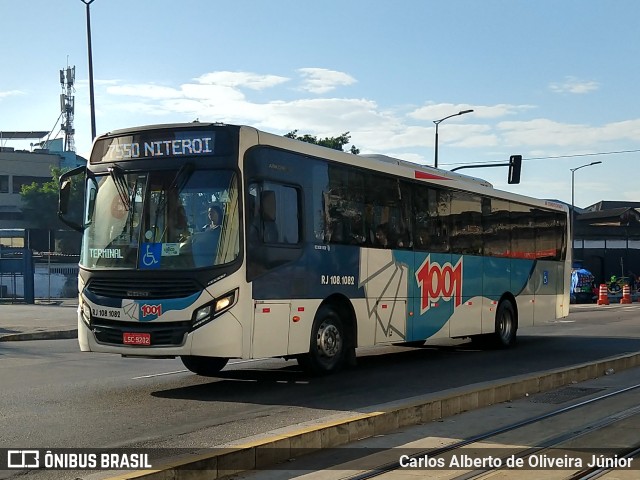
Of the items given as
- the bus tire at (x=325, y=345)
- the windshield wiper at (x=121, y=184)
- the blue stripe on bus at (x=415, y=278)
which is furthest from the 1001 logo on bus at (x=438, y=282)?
the windshield wiper at (x=121, y=184)

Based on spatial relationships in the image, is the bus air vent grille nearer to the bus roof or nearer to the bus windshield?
the bus windshield

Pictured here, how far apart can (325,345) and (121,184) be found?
3.68m

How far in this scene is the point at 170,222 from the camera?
10836 millimetres

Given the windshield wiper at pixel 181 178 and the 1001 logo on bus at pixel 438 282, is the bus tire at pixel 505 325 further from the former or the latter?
the windshield wiper at pixel 181 178

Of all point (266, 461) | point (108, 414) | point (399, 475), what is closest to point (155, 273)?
point (108, 414)

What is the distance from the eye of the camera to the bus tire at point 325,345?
40.6 ft

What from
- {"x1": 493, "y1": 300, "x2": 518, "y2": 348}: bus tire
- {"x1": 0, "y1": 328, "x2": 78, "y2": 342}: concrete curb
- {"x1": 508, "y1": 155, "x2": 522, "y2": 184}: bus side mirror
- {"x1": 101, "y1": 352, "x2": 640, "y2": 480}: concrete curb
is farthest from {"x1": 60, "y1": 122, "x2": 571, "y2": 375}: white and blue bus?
{"x1": 508, "y1": 155, "x2": 522, "y2": 184}: bus side mirror

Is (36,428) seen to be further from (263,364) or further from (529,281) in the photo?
(529,281)

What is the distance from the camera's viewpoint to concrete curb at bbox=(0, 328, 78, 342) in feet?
67.8

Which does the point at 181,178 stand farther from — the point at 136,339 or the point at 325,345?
the point at 325,345

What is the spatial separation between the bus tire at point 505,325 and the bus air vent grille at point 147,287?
30.7 feet

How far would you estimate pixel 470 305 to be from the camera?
17078mm

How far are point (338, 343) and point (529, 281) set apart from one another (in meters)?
8.39
